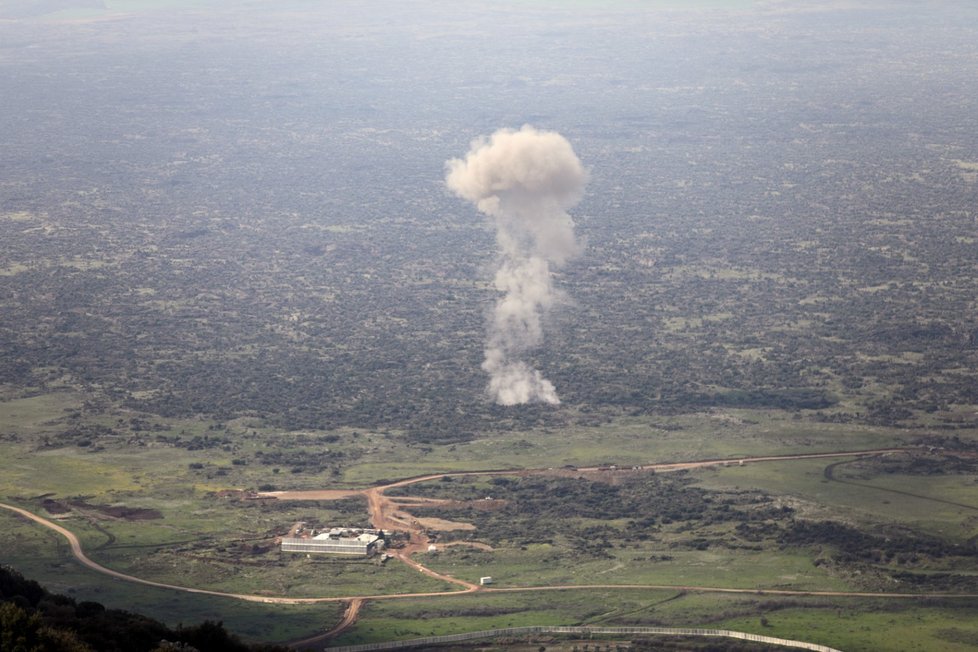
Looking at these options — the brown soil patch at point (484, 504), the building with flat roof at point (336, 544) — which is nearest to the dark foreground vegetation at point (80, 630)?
the building with flat roof at point (336, 544)

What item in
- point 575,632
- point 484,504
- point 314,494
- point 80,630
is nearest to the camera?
point 80,630

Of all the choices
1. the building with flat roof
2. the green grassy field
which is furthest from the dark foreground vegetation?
the building with flat roof

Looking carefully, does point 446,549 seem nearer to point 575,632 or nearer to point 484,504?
point 484,504

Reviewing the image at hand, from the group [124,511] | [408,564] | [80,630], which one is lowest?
[124,511]

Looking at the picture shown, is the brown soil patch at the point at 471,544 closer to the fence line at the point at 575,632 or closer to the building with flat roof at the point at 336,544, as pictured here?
the building with flat roof at the point at 336,544

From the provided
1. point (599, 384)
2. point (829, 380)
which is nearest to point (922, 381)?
point (829, 380)

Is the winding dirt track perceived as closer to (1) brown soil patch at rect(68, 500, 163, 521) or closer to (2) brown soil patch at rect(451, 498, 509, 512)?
(1) brown soil patch at rect(68, 500, 163, 521)

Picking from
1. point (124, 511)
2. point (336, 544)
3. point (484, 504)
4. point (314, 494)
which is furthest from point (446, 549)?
point (124, 511)

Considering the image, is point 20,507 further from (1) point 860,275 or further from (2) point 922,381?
(1) point 860,275
